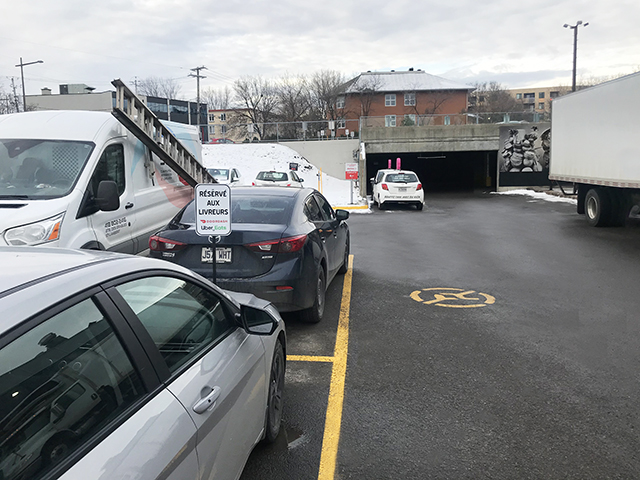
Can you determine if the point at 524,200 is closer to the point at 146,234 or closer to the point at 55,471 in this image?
the point at 146,234

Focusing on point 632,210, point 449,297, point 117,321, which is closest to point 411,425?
point 117,321

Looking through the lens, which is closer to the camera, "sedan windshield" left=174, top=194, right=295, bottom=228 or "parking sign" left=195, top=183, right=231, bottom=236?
"parking sign" left=195, top=183, right=231, bottom=236

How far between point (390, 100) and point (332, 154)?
37180 mm

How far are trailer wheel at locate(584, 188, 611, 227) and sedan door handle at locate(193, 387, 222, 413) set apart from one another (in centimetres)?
1473

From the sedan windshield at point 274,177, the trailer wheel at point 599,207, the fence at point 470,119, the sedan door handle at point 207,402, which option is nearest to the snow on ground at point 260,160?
the fence at point 470,119

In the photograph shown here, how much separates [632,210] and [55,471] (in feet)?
52.6

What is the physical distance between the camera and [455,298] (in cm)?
770

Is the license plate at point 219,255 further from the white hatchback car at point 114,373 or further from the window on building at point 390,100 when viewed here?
the window on building at point 390,100

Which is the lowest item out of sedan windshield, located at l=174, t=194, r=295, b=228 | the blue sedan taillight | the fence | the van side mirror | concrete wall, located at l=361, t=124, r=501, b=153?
the blue sedan taillight

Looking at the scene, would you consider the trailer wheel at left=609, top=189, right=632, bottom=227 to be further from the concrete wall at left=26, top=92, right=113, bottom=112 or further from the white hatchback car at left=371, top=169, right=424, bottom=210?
the concrete wall at left=26, top=92, right=113, bottom=112

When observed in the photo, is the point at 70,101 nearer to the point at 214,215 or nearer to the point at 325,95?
the point at 325,95

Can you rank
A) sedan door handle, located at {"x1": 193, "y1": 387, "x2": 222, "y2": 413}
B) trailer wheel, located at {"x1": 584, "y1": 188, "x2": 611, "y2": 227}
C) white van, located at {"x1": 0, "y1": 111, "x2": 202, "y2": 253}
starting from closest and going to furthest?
sedan door handle, located at {"x1": 193, "y1": 387, "x2": 222, "y2": 413} < white van, located at {"x1": 0, "y1": 111, "x2": 202, "y2": 253} < trailer wheel, located at {"x1": 584, "y1": 188, "x2": 611, "y2": 227}

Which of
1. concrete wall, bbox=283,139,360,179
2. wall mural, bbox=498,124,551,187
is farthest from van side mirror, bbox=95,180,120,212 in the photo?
concrete wall, bbox=283,139,360,179

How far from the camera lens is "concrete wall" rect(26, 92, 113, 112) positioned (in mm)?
71562
